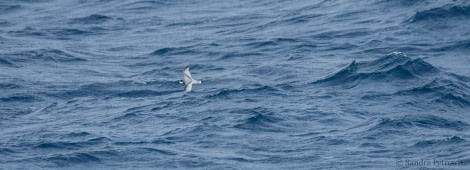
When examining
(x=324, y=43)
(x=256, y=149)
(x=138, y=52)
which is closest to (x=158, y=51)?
(x=138, y=52)

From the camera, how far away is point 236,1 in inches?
2486

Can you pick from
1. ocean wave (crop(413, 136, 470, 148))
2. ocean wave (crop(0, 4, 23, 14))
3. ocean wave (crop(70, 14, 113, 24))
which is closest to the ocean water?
ocean wave (crop(413, 136, 470, 148))

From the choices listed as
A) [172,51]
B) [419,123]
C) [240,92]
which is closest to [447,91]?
[419,123]

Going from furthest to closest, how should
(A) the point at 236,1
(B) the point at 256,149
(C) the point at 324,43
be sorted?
(A) the point at 236,1 → (C) the point at 324,43 → (B) the point at 256,149

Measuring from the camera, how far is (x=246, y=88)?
141 feet

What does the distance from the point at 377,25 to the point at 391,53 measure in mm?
6940

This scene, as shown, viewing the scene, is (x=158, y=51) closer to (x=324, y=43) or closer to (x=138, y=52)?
(x=138, y=52)

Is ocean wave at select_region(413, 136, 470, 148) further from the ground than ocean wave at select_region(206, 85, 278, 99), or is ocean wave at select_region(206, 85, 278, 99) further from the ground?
ocean wave at select_region(206, 85, 278, 99)

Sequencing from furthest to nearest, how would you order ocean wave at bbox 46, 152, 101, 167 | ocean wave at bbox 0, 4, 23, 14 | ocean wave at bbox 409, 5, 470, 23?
A: ocean wave at bbox 0, 4, 23, 14
ocean wave at bbox 409, 5, 470, 23
ocean wave at bbox 46, 152, 101, 167

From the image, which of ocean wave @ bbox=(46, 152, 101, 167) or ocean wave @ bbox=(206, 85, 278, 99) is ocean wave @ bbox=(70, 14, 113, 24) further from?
ocean wave @ bbox=(46, 152, 101, 167)

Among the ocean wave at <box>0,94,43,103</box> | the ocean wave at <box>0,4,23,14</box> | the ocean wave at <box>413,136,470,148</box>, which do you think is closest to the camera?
the ocean wave at <box>413,136,470,148</box>

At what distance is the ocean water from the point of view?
117 ft

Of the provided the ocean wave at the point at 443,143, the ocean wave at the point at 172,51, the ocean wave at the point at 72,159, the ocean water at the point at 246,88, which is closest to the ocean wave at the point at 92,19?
the ocean water at the point at 246,88

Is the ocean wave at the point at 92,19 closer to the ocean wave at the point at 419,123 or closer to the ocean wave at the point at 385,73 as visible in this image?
the ocean wave at the point at 385,73
